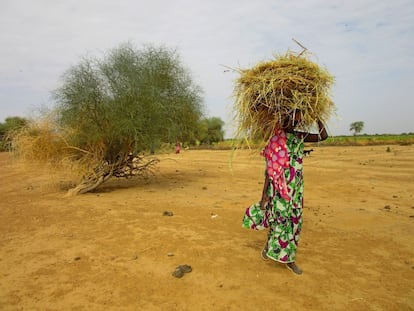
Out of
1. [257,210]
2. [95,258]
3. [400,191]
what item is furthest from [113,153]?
[400,191]

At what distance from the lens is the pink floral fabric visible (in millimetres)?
4082

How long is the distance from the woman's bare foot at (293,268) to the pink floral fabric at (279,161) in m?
0.82

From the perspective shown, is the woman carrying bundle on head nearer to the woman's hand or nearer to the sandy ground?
the woman's hand

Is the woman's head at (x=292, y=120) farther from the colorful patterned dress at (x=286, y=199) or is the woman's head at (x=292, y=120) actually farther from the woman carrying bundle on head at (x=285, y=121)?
the colorful patterned dress at (x=286, y=199)

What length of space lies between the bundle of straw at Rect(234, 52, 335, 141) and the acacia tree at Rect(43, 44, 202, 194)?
18.8 ft

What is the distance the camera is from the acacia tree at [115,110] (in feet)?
32.0

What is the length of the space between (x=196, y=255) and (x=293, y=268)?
1330 mm

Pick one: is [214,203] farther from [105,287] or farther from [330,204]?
[105,287]

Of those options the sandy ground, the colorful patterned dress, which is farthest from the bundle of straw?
the sandy ground

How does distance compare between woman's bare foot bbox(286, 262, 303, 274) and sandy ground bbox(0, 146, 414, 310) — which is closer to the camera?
sandy ground bbox(0, 146, 414, 310)

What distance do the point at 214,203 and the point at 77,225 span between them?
3.16 m

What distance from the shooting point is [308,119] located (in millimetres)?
4051

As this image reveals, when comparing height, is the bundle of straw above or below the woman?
above

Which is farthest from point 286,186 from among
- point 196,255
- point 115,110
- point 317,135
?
point 115,110
